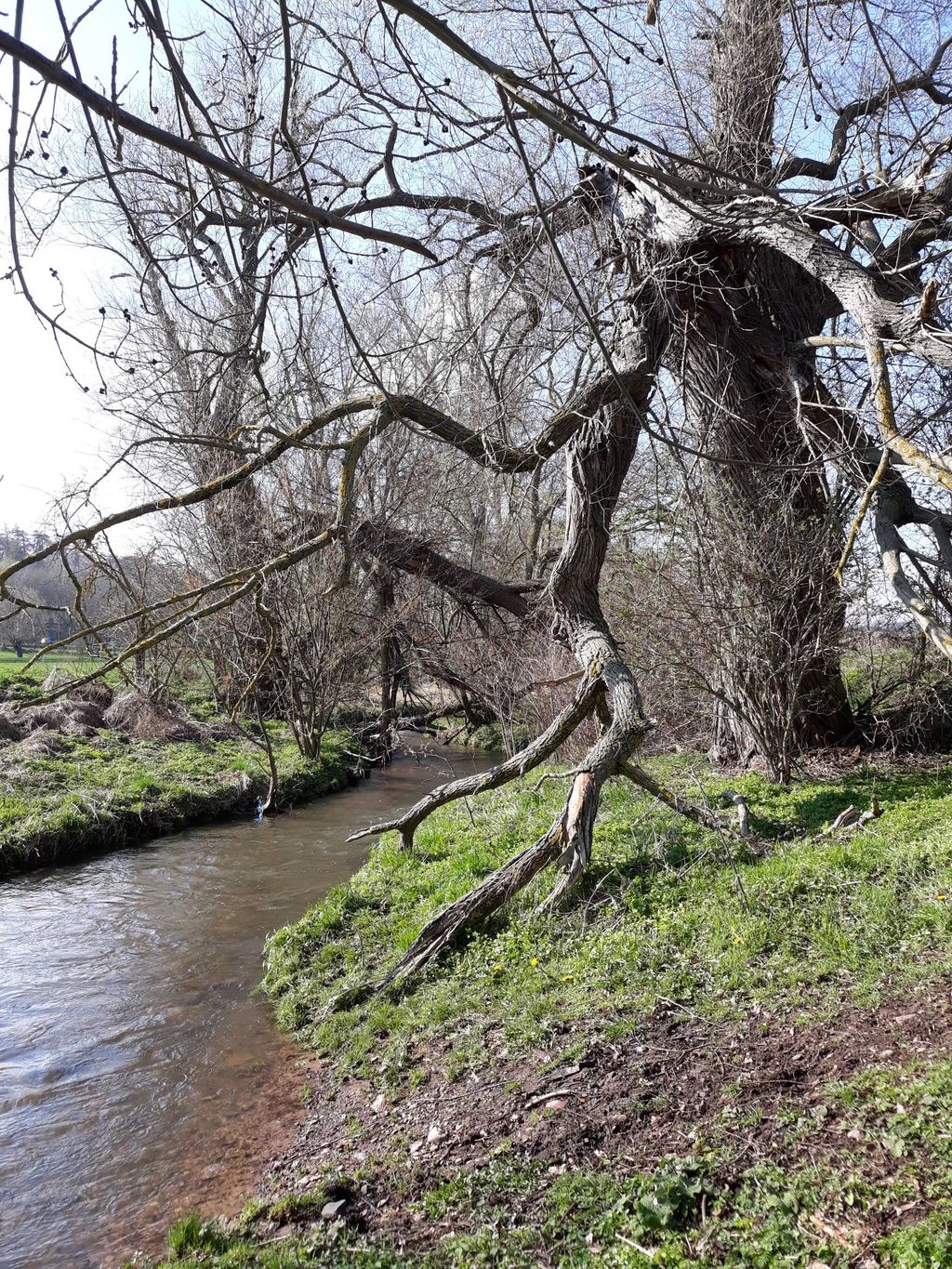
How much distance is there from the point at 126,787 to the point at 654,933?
9.23m

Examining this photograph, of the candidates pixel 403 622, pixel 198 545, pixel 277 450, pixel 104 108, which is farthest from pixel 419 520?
pixel 104 108

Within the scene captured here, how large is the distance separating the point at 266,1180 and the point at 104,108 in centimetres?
476

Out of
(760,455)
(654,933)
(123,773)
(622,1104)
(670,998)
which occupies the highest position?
(760,455)

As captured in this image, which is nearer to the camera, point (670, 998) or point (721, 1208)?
point (721, 1208)

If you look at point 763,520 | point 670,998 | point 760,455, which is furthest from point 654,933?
point 760,455

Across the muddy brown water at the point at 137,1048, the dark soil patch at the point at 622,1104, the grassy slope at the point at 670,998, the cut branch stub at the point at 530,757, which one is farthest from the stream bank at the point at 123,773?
the dark soil patch at the point at 622,1104

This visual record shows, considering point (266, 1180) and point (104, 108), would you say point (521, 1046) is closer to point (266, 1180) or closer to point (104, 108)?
point (266, 1180)

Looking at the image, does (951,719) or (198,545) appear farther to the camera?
(198,545)

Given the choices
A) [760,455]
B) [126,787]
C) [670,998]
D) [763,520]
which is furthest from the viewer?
[126,787]

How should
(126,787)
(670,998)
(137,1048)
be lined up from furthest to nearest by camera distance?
(126,787)
(137,1048)
(670,998)

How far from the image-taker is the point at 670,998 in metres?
4.85

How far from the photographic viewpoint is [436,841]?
9.09 metres

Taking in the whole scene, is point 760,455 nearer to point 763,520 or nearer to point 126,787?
point 763,520

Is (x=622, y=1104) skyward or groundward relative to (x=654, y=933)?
groundward
